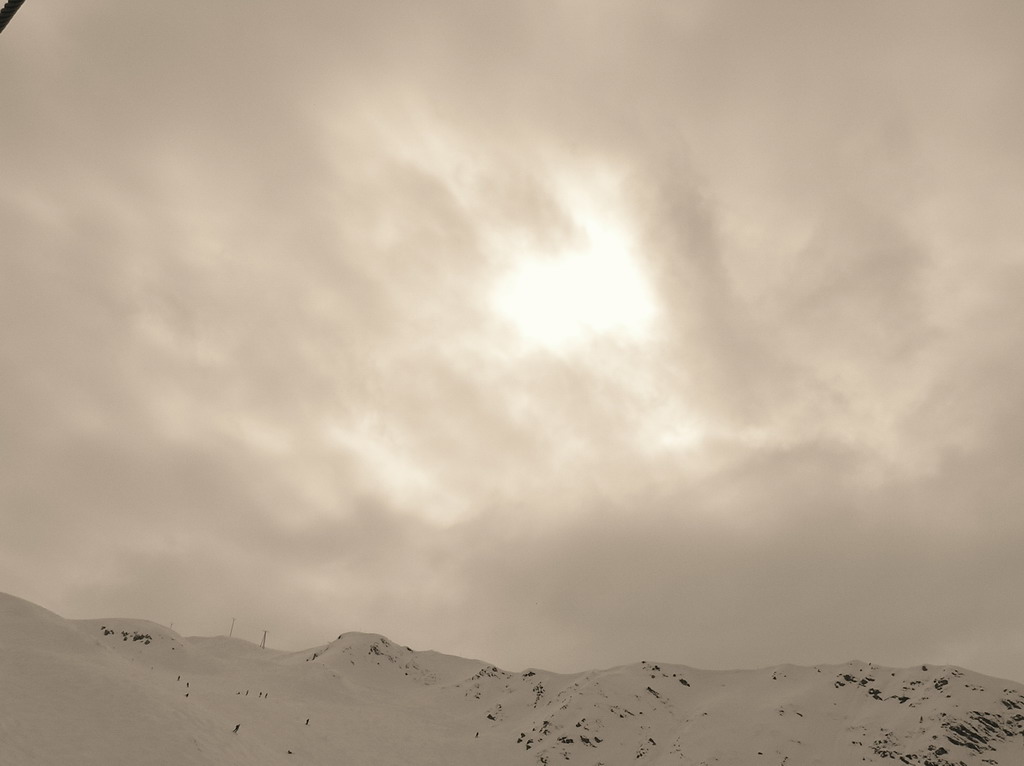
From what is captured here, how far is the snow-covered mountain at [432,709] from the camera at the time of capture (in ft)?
128

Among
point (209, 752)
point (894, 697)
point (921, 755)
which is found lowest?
point (209, 752)

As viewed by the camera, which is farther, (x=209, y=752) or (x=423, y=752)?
(x=423, y=752)

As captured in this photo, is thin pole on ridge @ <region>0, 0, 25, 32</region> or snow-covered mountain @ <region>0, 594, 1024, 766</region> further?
snow-covered mountain @ <region>0, 594, 1024, 766</region>

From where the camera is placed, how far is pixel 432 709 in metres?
75.2

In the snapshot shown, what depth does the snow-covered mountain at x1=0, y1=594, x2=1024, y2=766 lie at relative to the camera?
38.9 meters

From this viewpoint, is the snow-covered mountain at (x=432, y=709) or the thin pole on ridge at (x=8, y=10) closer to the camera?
the thin pole on ridge at (x=8, y=10)

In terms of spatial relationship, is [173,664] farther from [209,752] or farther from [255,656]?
[209,752]

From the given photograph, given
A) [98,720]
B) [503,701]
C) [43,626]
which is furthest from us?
[503,701]

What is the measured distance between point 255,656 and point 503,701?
32.3m

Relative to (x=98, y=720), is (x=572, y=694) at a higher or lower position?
higher

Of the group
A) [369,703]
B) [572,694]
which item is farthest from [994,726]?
[369,703]

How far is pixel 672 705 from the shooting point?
241 feet

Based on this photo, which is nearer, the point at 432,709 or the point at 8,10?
the point at 8,10

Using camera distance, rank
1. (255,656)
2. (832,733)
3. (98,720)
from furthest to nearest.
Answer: (255,656) < (832,733) < (98,720)
